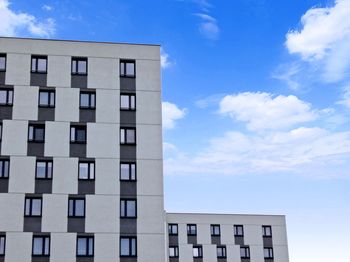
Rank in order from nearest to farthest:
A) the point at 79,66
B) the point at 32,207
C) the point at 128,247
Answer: the point at 32,207 → the point at 128,247 → the point at 79,66

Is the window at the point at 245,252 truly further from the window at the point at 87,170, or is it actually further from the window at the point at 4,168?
the window at the point at 4,168

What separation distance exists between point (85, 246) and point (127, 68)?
1334 cm

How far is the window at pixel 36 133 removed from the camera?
39597 millimetres

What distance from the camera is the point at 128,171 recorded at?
132 ft

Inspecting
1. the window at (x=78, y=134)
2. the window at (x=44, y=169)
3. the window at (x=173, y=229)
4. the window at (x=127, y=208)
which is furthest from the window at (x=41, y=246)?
the window at (x=173, y=229)

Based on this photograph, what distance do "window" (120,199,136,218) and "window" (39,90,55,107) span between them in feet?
28.0

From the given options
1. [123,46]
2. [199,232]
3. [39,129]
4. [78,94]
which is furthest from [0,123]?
[199,232]

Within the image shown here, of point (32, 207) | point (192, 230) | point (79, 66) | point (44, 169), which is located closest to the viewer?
point (32, 207)

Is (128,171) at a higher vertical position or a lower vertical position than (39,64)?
lower

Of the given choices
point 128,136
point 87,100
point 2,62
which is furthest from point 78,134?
point 2,62

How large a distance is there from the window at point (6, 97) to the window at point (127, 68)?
8035mm

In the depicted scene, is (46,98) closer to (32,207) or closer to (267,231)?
(32,207)

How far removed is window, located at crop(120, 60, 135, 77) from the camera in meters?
42.6

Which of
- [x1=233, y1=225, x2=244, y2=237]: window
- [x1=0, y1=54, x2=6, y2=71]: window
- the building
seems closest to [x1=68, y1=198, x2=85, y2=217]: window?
the building
